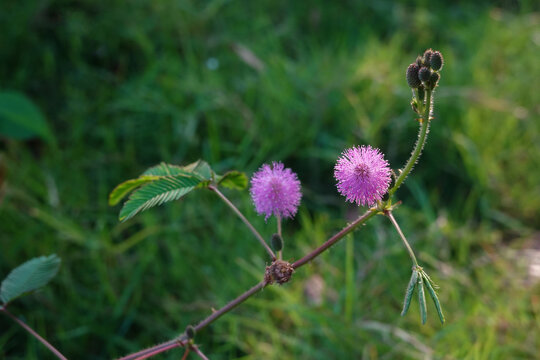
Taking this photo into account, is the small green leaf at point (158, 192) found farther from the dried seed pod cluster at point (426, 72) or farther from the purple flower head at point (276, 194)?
the dried seed pod cluster at point (426, 72)

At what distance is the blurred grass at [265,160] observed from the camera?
6.01 feet

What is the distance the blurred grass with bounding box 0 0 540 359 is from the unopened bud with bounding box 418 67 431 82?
1084mm

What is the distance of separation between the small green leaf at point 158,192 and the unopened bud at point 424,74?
44 cm

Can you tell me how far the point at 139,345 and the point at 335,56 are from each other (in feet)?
6.31

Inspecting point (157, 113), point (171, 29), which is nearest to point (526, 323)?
point (157, 113)

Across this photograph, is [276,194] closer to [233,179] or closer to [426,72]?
[233,179]

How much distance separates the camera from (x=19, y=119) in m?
2.29

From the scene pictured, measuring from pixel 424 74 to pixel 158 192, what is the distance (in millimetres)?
486

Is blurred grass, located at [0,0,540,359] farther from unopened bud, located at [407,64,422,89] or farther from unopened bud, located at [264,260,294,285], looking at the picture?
unopened bud, located at [407,64,422,89]

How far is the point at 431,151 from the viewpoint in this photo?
258cm

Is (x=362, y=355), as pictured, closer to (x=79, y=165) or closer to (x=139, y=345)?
(x=139, y=345)

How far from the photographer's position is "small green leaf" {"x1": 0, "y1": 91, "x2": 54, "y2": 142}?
2.29 metres

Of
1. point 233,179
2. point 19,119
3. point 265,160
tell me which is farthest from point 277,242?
point 19,119

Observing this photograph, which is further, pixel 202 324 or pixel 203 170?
pixel 203 170
